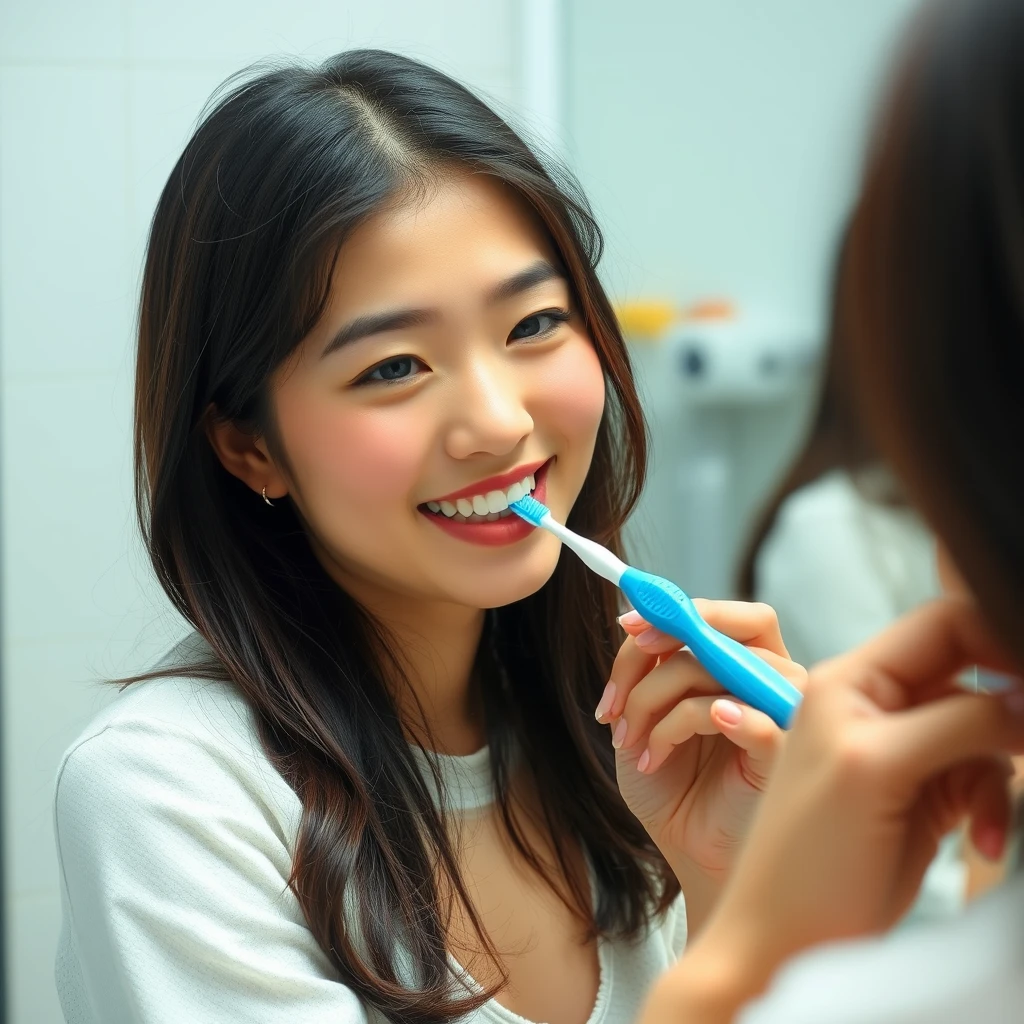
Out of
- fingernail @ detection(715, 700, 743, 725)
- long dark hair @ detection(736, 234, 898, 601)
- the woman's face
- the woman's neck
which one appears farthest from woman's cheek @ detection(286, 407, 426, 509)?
long dark hair @ detection(736, 234, 898, 601)

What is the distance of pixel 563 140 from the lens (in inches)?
57.8

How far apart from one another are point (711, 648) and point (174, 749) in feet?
1.02

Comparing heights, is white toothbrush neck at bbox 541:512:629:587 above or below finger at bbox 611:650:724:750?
above

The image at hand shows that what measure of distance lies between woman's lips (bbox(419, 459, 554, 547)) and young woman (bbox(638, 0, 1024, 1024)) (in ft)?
1.31

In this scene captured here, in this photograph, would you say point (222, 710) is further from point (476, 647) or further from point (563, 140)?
point (563, 140)

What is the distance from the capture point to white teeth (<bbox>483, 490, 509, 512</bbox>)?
76 centimetres

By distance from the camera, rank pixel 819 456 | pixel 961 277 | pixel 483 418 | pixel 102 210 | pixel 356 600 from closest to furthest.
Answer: pixel 961 277, pixel 483 418, pixel 356 600, pixel 102 210, pixel 819 456

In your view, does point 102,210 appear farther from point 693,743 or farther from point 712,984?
point 712,984

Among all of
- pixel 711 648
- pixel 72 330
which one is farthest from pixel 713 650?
pixel 72 330

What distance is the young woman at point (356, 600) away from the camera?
0.68m

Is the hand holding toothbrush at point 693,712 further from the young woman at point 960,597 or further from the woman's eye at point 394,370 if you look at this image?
the young woman at point 960,597

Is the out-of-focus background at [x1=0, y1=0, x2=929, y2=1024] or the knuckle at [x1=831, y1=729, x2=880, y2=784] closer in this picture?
the knuckle at [x1=831, y1=729, x2=880, y2=784]

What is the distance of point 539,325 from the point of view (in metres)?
0.79

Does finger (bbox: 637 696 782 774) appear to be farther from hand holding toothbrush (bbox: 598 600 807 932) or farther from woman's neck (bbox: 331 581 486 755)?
Result: woman's neck (bbox: 331 581 486 755)
